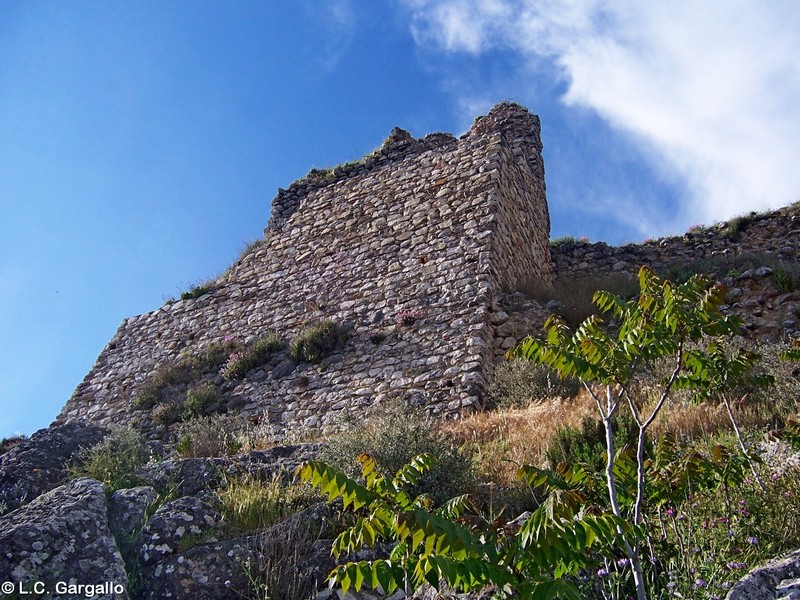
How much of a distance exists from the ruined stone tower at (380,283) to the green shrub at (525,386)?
0.75ft

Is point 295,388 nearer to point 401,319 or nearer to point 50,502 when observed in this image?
point 401,319

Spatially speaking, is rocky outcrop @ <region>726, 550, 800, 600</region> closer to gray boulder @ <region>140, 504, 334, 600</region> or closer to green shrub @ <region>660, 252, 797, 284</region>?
gray boulder @ <region>140, 504, 334, 600</region>

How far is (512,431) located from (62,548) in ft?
13.7

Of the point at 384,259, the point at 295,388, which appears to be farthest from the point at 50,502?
the point at 384,259

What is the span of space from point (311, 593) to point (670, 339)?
251cm

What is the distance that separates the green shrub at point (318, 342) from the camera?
10.6m

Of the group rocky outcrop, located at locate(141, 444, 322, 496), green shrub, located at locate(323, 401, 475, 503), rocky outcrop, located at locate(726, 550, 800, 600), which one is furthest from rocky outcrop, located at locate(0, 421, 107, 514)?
rocky outcrop, located at locate(726, 550, 800, 600)

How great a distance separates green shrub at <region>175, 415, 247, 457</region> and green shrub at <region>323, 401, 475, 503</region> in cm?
219

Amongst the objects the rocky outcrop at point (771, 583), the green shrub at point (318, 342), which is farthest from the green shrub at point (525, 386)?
the rocky outcrop at point (771, 583)

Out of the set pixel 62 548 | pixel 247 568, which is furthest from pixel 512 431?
pixel 62 548

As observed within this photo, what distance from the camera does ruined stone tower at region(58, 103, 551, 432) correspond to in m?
9.73

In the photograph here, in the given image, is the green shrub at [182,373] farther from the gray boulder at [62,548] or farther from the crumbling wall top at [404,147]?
the gray boulder at [62,548]

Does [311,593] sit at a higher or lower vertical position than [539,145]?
lower

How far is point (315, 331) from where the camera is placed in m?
10.9
